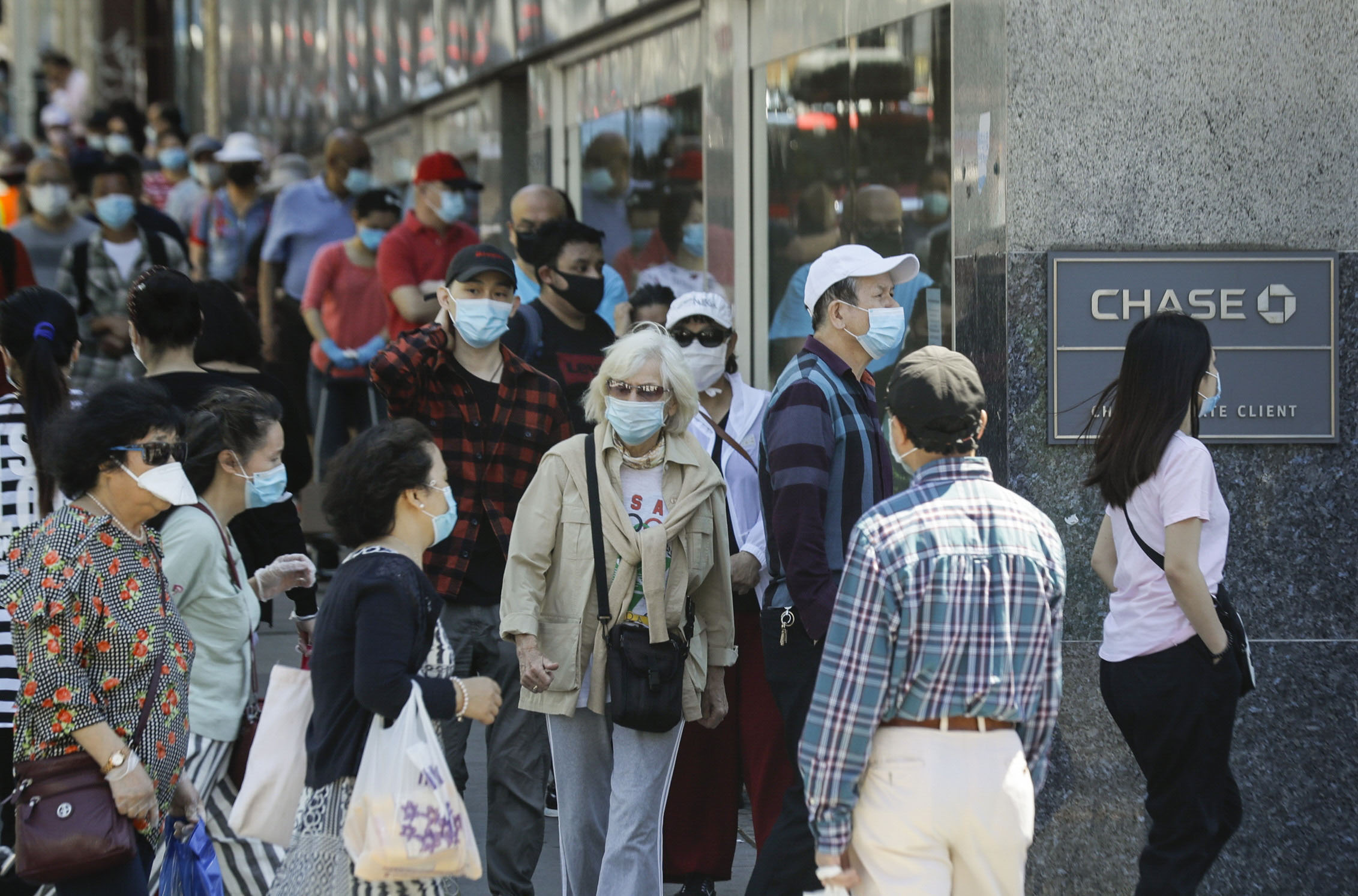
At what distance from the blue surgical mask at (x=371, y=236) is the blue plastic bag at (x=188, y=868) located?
5.64 meters

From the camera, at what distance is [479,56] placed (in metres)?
12.0

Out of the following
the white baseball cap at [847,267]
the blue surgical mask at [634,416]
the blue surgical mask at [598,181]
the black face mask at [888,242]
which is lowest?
the blue surgical mask at [634,416]

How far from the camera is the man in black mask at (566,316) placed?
6867 millimetres

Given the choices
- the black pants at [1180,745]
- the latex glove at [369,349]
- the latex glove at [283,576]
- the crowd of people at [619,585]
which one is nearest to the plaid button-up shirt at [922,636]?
the crowd of people at [619,585]

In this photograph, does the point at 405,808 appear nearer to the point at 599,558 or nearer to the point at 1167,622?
the point at 599,558

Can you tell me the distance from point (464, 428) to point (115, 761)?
77.6 inches

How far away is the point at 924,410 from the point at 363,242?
6.62m

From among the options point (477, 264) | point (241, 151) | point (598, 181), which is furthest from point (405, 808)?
point (241, 151)

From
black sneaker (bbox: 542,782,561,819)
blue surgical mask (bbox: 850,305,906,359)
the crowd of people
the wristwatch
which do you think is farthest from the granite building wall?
the wristwatch

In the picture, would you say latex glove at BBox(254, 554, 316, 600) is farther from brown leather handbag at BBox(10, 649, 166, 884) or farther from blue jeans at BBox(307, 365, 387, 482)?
blue jeans at BBox(307, 365, 387, 482)

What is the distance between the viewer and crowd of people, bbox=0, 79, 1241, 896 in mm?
3668

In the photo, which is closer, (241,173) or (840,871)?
(840,871)

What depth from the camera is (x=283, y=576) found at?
197 inches

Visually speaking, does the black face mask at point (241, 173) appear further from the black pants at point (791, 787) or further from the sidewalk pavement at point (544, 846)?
the black pants at point (791, 787)
